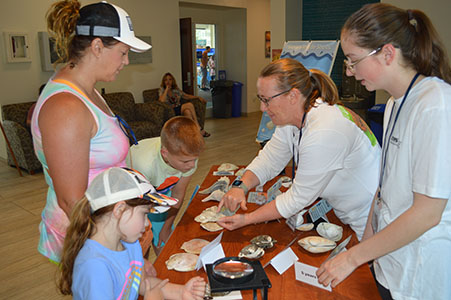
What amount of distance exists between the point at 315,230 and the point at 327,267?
0.45 metres

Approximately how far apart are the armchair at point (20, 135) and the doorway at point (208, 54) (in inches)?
195

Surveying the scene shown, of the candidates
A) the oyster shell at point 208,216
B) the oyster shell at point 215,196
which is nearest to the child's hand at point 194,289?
the oyster shell at point 208,216

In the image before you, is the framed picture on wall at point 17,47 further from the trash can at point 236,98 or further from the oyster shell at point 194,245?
the oyster shell at point 194,245

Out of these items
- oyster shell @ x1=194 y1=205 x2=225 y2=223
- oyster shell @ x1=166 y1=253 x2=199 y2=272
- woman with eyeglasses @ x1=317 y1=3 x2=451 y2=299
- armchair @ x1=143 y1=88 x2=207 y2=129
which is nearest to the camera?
woman with eyeglasses @ x1=317 y1=3 x2=451 y2=299

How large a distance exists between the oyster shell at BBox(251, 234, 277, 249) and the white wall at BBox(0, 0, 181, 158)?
5.67 meters

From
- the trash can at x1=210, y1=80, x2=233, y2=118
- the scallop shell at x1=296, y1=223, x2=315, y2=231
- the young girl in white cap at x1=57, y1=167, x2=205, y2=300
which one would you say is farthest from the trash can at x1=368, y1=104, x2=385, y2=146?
the trash can at x1=210, y1=80, x2=233, y2=118

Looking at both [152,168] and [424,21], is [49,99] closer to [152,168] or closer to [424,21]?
[152,168]

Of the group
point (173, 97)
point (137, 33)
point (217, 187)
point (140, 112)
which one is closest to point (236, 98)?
point (173, 97)

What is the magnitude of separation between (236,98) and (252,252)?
872cm

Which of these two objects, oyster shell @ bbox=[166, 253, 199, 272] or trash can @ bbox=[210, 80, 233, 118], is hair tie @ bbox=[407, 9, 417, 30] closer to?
oyster shell @ bbox=[166, 253, 199, 272]

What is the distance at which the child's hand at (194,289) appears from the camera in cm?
120

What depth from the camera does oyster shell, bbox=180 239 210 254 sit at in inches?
58.9

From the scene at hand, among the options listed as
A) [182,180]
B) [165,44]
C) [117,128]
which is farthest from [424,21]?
[165,44]

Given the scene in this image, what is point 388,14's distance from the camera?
1.12 m
